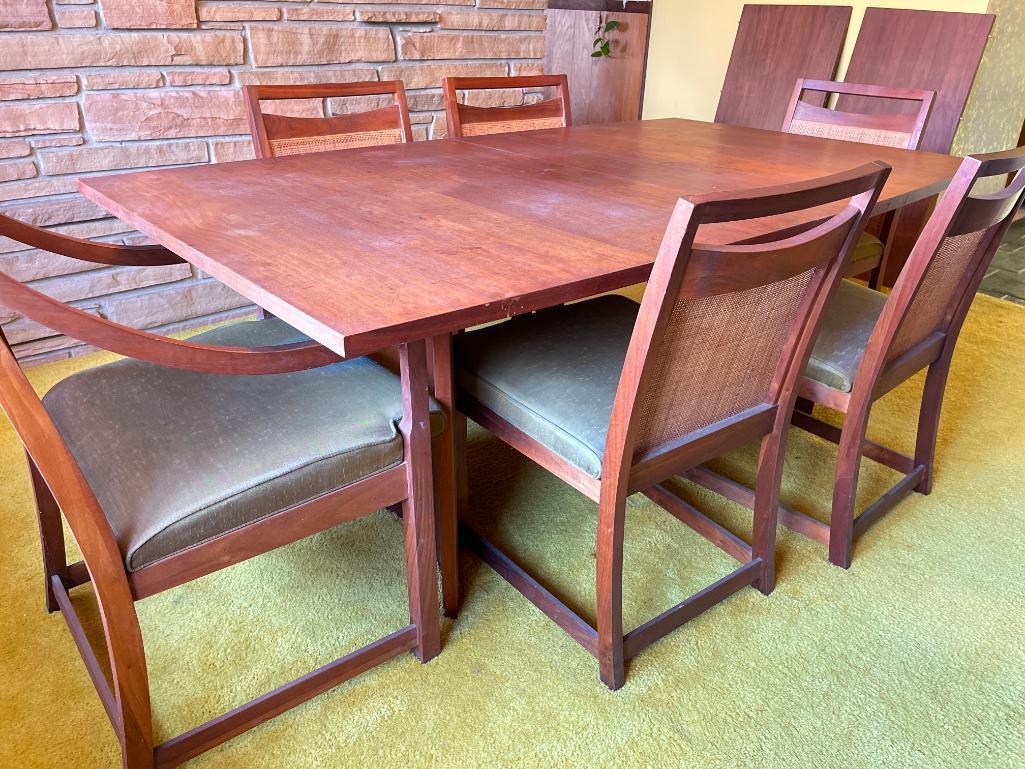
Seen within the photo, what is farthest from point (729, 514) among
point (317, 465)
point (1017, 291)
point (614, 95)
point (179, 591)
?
point (614, 95)

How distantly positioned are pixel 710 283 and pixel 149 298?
2.15m

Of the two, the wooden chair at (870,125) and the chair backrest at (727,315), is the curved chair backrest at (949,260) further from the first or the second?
the wooden chair at (870,125)

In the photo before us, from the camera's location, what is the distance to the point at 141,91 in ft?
7.61

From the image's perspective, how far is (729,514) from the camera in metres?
1.74

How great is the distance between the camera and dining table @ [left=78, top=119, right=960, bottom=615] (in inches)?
37.4

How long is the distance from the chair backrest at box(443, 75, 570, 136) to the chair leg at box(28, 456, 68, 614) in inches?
52.7

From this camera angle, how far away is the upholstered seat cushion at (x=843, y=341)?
1.47 m

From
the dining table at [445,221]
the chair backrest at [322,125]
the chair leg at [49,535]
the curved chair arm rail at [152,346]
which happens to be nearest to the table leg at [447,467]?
the dining table at [445,221]

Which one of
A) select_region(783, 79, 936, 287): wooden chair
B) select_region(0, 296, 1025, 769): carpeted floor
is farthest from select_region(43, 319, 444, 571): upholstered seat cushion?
select_region(783, 79, 936, 287): wooden chair

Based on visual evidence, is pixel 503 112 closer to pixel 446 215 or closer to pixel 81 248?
pixel 446 215

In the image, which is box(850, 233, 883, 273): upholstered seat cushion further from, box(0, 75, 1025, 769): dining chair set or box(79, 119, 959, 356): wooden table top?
box(0, 75, 1025, 769): dining chair set

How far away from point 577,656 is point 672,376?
0.57m

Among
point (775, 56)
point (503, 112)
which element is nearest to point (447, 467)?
point (503, 112)

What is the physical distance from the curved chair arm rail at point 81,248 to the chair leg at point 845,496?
1.32m
